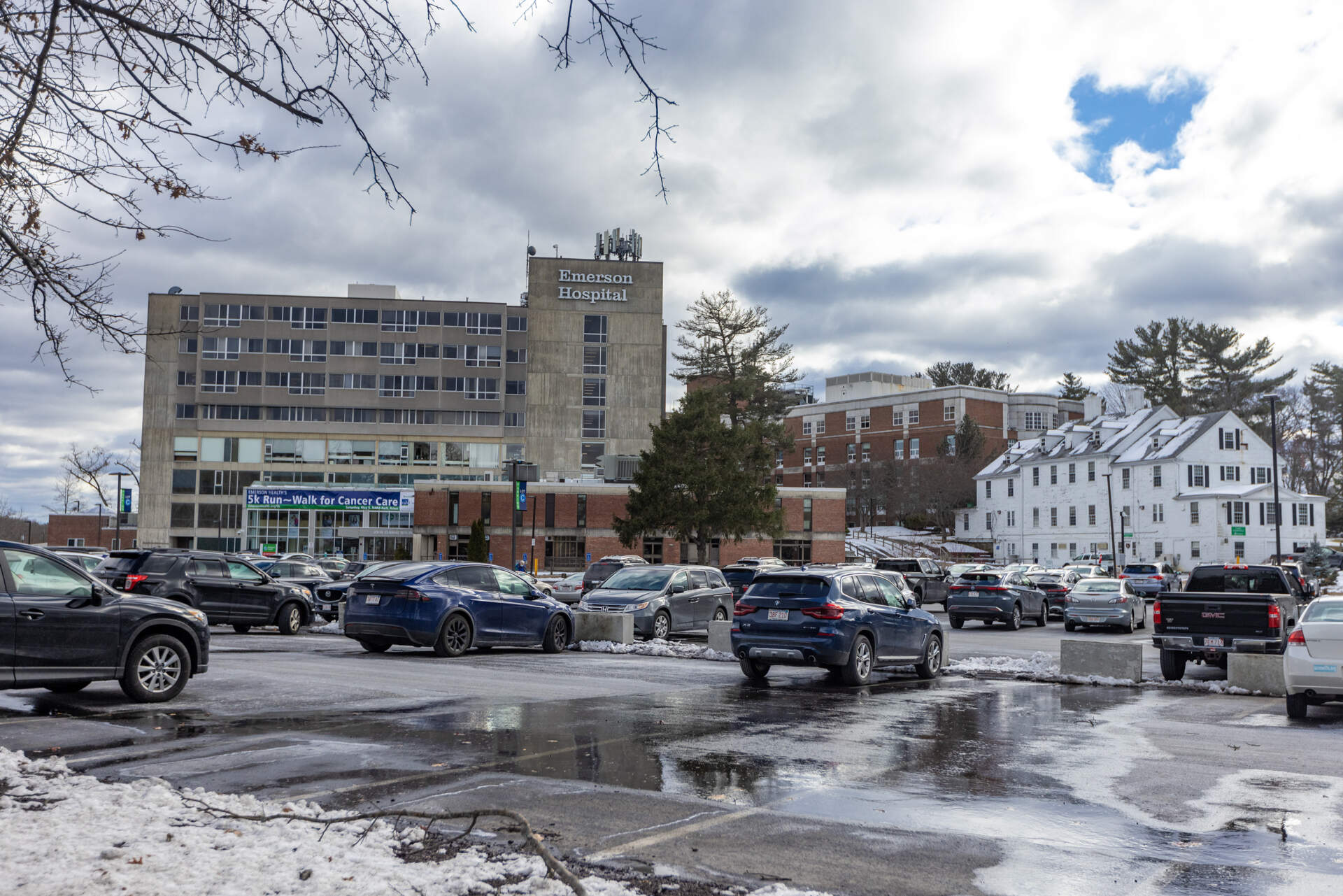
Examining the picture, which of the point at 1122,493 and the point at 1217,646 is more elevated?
the point at 1122,493

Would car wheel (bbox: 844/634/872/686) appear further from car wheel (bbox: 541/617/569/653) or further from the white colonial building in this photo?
the white colonial building

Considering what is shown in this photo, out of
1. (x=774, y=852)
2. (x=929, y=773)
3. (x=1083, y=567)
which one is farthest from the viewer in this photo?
(x=1083, y=567)

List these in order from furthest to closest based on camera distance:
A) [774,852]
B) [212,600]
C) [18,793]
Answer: [212,600] → [18,793] → [774,852]

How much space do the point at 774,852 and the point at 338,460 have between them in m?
90.0

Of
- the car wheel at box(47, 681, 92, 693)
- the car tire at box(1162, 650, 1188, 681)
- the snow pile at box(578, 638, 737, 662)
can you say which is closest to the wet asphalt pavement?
the car wheel at box(47, 681, 92, 693)

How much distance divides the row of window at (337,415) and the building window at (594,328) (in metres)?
9.92

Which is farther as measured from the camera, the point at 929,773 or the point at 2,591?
the point at 2,591

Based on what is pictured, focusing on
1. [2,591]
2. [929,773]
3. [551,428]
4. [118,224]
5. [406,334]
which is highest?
[406,334]

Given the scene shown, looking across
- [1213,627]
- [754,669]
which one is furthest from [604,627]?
[1213,627]

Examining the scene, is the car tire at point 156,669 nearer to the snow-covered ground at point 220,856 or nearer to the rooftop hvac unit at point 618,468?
the snow-covered ground at point 220,856

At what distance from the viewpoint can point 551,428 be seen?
95.9 m

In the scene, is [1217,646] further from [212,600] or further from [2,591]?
[212,600]

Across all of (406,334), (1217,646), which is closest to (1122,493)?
(406,334)

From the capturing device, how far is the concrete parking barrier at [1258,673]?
1559cm
